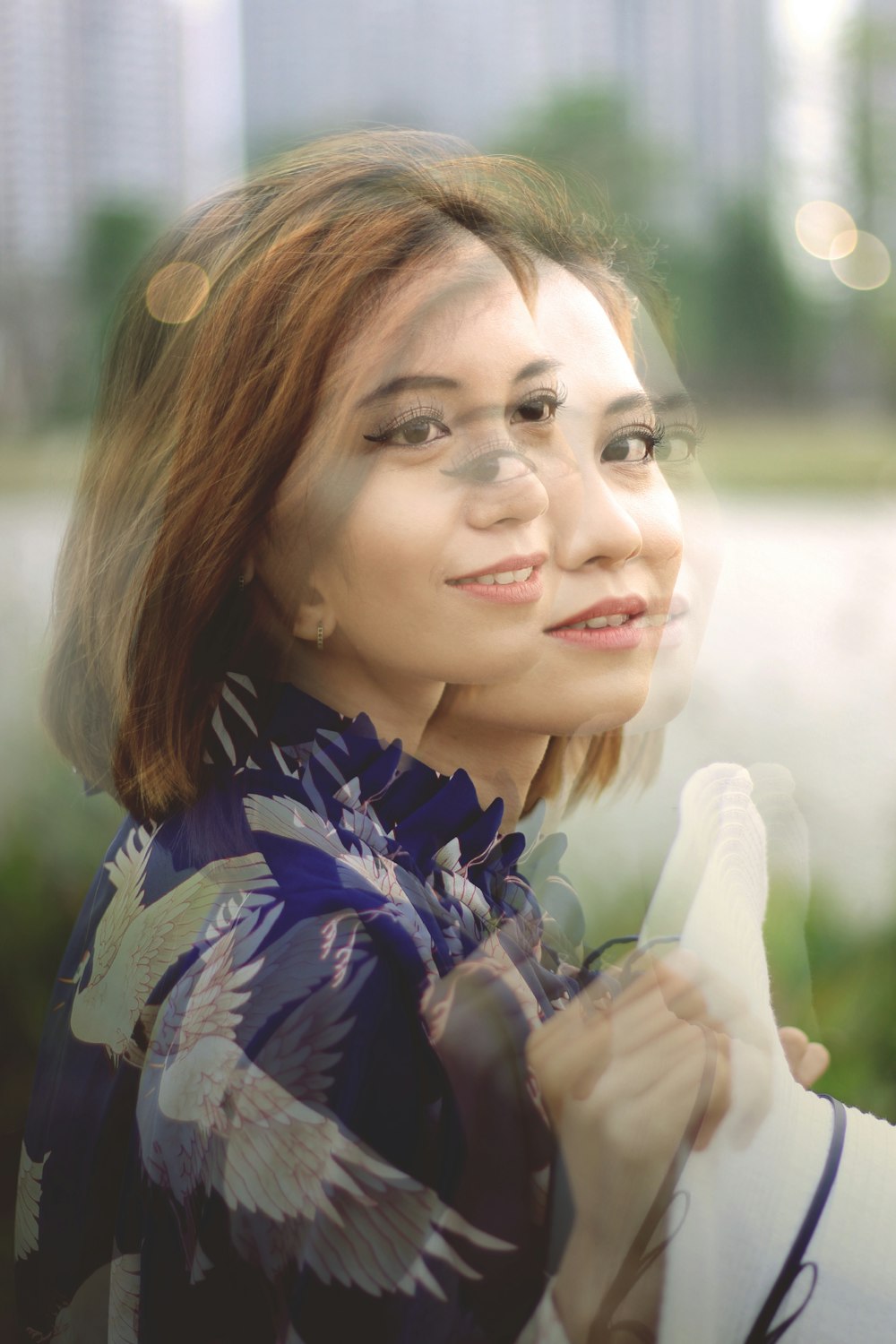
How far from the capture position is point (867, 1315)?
65cm

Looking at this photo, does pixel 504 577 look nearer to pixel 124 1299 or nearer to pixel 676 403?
pixel 676 403

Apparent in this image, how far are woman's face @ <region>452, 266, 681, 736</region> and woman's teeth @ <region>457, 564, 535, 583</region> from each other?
0.9 inches

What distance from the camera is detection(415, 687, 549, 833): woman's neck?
0.74 metres

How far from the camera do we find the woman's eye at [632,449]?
69 cm

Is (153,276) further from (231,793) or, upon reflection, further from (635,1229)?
(635,1229)

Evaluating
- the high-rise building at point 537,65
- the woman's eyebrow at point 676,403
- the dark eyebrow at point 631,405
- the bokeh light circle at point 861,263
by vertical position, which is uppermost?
the high-rise building at point 537,65

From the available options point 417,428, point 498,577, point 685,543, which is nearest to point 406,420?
point 417,428

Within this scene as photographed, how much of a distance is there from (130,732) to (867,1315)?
59 centimetres

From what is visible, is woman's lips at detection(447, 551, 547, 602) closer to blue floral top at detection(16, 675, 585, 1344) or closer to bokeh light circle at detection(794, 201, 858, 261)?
blue floral top at detection(16, 675, 585, 1344)

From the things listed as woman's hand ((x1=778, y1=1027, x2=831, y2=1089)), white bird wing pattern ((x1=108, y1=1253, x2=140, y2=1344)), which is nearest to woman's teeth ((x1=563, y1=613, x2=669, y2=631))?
woman's hand ((x1=778, y1=1027, x2=831, y2=1089))

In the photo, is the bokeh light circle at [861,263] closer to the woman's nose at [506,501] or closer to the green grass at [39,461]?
the woman's nose at [506,501]

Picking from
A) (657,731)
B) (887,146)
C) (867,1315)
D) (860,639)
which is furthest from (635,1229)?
(887,146)

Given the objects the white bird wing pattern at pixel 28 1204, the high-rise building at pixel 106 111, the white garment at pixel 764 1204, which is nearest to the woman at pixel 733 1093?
the white garment at pixel 764 1204

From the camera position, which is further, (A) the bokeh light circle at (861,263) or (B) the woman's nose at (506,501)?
(A) the bokeh light circle at (861,263)
